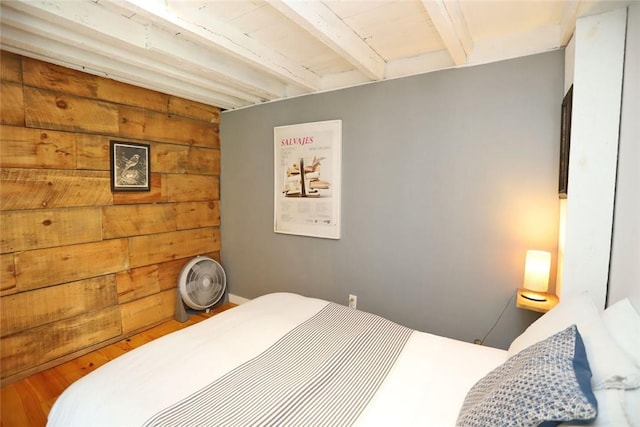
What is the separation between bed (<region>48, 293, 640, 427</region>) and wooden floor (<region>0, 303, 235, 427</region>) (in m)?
0.99

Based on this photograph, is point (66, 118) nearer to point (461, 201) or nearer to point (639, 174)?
point (461, 201)

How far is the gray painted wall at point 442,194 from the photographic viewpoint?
188 cm

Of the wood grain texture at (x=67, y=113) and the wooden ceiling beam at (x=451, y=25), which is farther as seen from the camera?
the wood grain texture at (x=67, y=113)

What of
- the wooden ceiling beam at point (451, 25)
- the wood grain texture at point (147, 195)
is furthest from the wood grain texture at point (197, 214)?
the wooden ceiling beam at point (451, 25)

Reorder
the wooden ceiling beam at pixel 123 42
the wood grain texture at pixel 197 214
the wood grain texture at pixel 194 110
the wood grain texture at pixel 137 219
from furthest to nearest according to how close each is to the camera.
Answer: the wood grain texture at pixel 197 214 < the wood grain texture at pixel 194 110 < the wood grain texture at pixel 137 219 < the wooden ceiling beam at pixel 123 42

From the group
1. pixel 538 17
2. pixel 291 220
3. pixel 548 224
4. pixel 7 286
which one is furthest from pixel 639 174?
pixel 7 286

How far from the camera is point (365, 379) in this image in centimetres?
121

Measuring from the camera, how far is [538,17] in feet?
5.65

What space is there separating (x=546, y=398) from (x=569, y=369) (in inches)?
4.3

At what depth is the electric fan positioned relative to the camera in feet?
9.32

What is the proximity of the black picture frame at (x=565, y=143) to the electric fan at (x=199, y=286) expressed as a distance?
2.89 metres

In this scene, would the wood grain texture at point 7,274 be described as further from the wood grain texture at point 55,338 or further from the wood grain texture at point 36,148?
the wood grain texture at point 36,148

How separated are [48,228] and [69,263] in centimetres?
29

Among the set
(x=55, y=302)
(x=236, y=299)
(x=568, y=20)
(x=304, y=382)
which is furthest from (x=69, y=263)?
(x=568, y=20)
